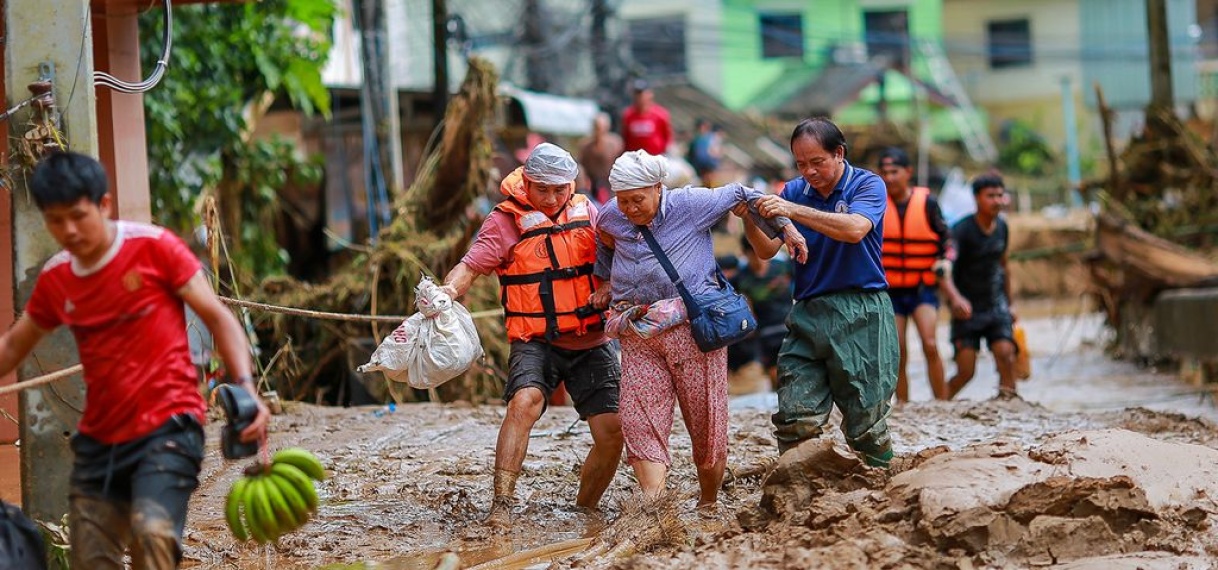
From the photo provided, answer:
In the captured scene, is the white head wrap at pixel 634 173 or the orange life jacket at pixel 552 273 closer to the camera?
the white head wrap at pixel 634 173

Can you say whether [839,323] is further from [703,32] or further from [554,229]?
[703,32]

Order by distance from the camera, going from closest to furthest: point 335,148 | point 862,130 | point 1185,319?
point 1185,319
point 335,148
point 862,130

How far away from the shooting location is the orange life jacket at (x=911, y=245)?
10625 millimetres

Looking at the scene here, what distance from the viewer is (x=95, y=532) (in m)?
4.89

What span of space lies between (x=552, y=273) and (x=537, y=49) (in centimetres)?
1848

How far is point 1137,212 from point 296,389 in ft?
30.5

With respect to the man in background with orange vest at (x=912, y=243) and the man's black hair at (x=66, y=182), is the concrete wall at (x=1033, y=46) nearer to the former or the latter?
the man in background with orange vest at (x=912, y=243)

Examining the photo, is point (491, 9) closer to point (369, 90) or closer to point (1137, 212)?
point (369, 90)

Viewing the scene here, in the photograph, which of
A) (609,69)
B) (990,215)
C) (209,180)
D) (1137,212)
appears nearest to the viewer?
(990,215)

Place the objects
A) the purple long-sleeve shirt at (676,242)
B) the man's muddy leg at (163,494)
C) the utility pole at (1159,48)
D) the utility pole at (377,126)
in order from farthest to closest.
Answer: the utility pole at (1159,48)
the utility pole at (377,126)
the purple long-sleeve shirt at (676,242)
the man's muddy leg at (163,494)

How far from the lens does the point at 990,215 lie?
444 inches

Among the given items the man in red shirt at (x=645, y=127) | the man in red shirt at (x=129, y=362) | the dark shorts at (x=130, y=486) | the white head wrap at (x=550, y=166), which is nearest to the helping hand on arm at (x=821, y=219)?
the white head wrap at (x=550, y=166)

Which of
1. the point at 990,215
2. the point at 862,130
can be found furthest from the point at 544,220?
the point at 862,130

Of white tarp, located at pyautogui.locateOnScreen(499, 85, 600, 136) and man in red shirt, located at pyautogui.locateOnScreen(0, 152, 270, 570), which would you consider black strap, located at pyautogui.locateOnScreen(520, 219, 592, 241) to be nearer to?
man in red shirt, located at pyautogui.locateOnScreen(0, 152, 270, 570)
